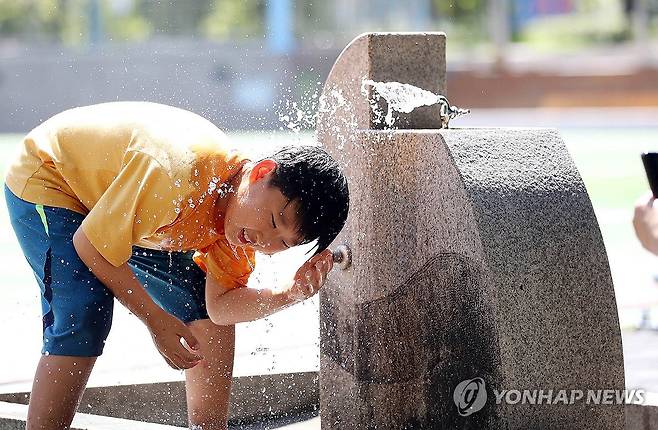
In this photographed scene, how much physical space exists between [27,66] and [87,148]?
2056cm

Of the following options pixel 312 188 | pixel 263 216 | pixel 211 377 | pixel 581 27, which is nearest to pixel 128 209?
pixel 263 216

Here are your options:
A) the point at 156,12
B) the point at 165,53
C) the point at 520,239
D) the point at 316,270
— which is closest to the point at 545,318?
the point at 520,239

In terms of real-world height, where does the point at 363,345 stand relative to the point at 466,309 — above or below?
below

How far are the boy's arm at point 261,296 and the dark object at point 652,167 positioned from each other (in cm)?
103

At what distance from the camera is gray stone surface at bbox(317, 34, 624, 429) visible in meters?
3.01

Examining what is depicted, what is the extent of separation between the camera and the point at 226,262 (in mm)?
3535

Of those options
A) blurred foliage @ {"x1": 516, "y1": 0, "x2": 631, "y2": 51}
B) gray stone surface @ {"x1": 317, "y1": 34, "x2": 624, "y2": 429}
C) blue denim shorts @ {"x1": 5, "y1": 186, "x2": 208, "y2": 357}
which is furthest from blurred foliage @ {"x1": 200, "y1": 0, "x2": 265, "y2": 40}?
blue denim shorts @ {"x1": 5, "y1": 186, "x2": 208, "y2": 357}

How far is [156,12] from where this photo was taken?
105 ft

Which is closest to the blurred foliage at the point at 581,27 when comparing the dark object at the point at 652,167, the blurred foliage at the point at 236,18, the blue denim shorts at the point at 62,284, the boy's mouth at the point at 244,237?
the blurred foliage at the point at 236,18

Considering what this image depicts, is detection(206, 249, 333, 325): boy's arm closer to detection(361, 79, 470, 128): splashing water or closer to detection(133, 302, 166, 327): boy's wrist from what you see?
detection(133, 302, 166, 327): boy's wrist

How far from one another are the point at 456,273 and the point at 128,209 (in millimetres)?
924

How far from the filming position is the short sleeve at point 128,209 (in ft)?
10.1

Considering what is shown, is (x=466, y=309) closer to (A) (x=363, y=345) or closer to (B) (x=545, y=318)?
(B) (x=545, y=318)

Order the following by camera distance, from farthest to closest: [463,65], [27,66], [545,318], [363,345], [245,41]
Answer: [245,41] → [463,65] → [27,66] → [363,345] → [545,318]
